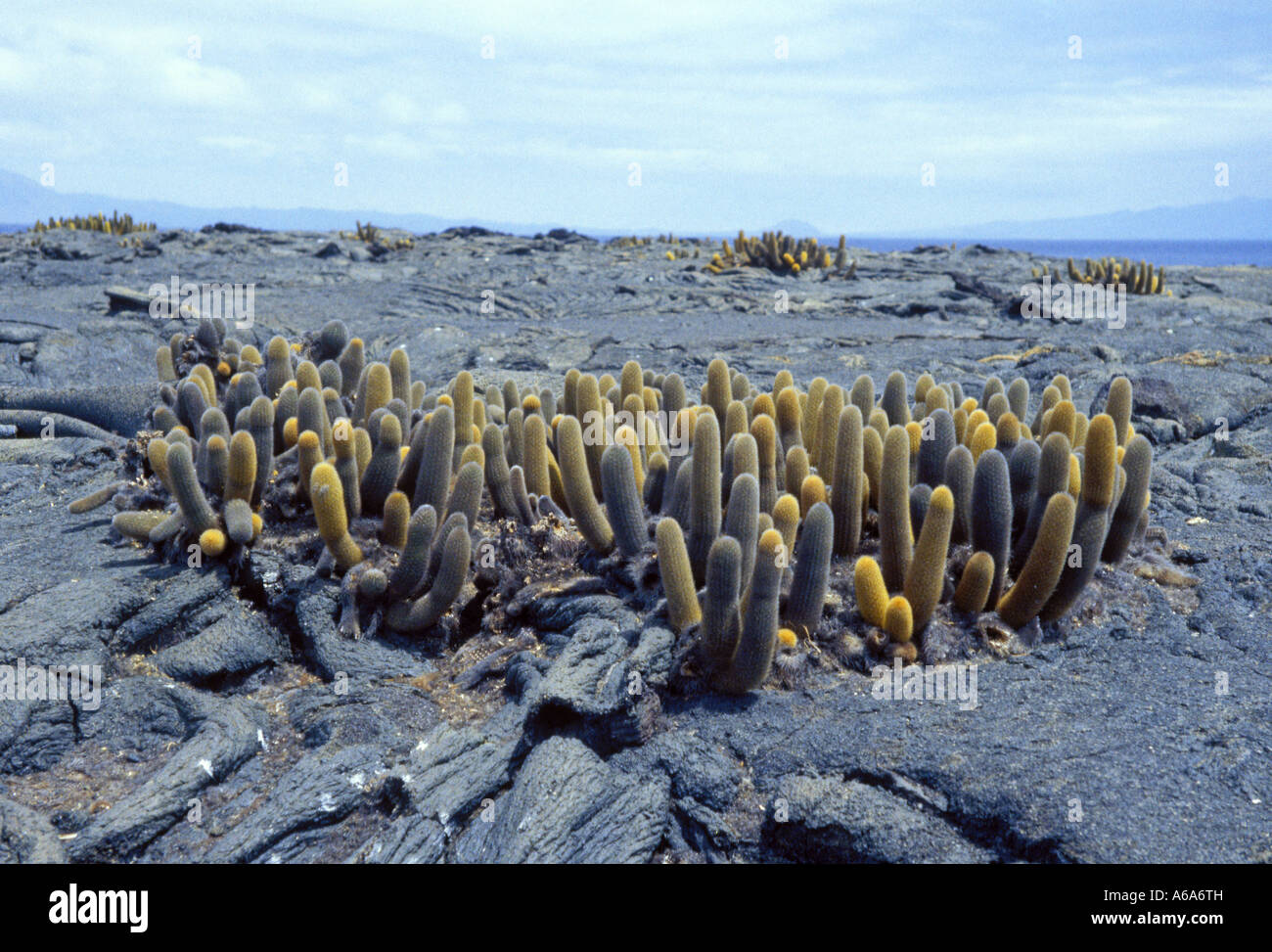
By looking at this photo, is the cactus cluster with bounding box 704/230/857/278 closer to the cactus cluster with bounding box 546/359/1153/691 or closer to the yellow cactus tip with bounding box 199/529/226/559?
the cactus cluster with bounding box 546/359/1153/691

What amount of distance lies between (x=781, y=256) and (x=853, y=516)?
596 inches

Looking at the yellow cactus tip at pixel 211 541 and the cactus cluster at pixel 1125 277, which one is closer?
the yellow cactus tip at pixel 211 541

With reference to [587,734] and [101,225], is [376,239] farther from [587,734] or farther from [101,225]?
[587,734]

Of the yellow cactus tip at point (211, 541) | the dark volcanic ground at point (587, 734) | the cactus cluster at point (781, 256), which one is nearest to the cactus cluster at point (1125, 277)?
the cactus cluster at point (781, 256)

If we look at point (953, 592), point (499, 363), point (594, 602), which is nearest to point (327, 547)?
point (594, 602)

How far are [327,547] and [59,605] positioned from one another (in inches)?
39.6

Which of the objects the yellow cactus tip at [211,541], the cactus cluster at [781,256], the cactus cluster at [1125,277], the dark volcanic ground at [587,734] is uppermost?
the cactus cluster at [781,256]

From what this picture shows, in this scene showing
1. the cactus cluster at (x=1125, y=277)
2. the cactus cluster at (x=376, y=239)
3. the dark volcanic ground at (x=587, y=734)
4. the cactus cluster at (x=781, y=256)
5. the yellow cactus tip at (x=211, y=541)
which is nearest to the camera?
the dark volcanic ground at (x=587, y=734)

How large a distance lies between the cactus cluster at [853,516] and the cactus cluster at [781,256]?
1344 centimetres

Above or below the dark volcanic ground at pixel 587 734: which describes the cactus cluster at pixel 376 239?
above

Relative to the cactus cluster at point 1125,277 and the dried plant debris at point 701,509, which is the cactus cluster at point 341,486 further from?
the cactus cluster at point 1125,277

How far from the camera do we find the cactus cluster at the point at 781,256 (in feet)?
58.3

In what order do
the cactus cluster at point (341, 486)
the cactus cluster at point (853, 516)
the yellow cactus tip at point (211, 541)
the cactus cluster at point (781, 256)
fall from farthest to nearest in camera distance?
the cactus cluster at point (781, 256)
the yellow cactus tip at point (211, 541)
the cactus cluster at point (341, 486)
the cactus cluster at point (853, 516)

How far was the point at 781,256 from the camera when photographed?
18031 mm
